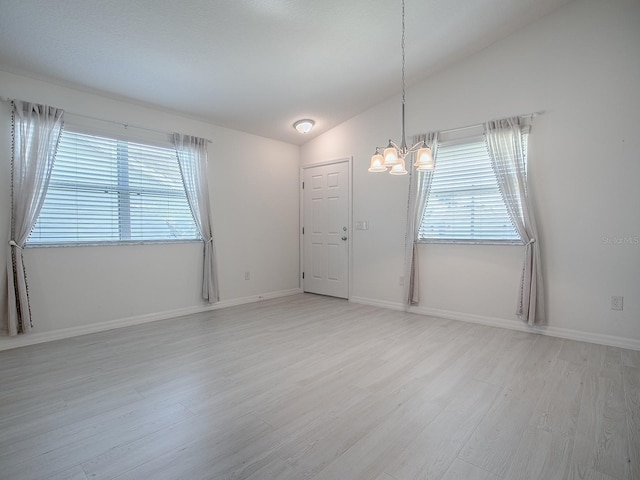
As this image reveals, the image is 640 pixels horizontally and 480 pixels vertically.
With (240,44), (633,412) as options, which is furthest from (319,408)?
(240,44)

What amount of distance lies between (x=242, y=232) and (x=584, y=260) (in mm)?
4232

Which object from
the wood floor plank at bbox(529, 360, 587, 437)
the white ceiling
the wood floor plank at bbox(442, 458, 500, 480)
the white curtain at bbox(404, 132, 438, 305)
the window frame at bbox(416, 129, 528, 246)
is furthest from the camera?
the white curtain at bbox(404, 132, 438, 305)

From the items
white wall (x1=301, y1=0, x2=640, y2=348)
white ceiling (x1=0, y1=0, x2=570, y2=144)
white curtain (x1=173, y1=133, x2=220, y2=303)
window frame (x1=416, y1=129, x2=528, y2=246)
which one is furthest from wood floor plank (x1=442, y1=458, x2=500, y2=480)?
white curtain (x1=173, y1=133, x2=220, y2=303)

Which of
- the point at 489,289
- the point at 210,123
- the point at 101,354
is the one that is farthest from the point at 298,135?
the point at 101,354

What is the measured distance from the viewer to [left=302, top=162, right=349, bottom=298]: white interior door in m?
5.23

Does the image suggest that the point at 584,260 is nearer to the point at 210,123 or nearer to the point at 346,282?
the point at 346,282

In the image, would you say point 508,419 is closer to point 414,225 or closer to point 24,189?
point 414,225

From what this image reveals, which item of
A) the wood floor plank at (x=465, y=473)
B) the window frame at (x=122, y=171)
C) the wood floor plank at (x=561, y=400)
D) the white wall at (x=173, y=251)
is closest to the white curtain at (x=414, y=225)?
the wood floor plank at (x=561, y=400)

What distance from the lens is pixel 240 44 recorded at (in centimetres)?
316

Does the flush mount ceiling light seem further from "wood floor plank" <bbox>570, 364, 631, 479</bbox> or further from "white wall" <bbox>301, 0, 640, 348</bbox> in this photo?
"wood floor plank" <bbox>570, 364, 631, 479</bbox>

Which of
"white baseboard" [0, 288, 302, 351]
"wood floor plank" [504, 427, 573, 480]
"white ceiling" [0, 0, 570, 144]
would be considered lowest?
"wood floor plank" [504, 427, 573, 480]

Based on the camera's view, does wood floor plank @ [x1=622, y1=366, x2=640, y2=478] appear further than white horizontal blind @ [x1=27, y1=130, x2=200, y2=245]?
No

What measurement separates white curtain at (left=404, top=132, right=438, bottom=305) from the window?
9 centimetres

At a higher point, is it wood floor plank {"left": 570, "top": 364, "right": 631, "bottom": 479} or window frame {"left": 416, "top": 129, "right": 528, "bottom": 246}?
window frame {"left": 416, "top": 129, "right": 528, "bottom": 246}
